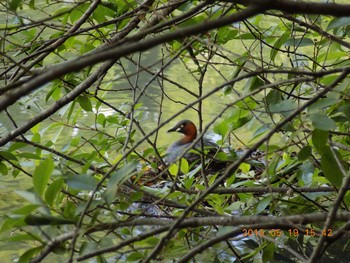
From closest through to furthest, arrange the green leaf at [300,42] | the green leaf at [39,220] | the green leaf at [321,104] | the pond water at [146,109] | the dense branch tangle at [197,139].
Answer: the green leaf at [39,220]
the dense branch tangle at [197,139]
the green leaf at [321,104]
the green leaf at [300,42]
the pond water at [146,109]

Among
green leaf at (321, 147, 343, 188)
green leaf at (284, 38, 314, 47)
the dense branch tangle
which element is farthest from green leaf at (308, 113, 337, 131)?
green leaf at (284, 38, 314, 47)

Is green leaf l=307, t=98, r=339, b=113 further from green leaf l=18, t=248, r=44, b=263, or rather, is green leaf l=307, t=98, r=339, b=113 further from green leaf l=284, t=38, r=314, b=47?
green leaf l=284, t=38, r=314, b=47

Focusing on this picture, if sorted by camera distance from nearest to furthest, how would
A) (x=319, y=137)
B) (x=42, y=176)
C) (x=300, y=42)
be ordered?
(x=42, y=176), (x=319, y=137), (x=300, y=42)

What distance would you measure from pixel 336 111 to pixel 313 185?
68 centimetres

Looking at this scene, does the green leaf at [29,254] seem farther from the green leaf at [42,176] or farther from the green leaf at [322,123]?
the green leaf at [322,123]

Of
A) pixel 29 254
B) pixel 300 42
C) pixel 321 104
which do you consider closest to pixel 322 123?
pixel 321 104

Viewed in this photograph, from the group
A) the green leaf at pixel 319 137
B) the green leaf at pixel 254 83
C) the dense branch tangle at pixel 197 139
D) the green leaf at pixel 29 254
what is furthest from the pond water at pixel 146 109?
the green leaf at pixel 319 137

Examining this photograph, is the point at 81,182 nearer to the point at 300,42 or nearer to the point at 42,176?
the point at 42,176

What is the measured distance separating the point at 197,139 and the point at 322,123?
22cm

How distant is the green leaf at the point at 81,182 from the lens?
1158 millimetres

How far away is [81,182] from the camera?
1.17 metres

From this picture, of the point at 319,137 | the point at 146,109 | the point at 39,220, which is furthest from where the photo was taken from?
the point at 146,109

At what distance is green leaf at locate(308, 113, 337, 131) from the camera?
1.15 metres

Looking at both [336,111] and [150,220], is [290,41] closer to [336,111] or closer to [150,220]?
[336,111]
